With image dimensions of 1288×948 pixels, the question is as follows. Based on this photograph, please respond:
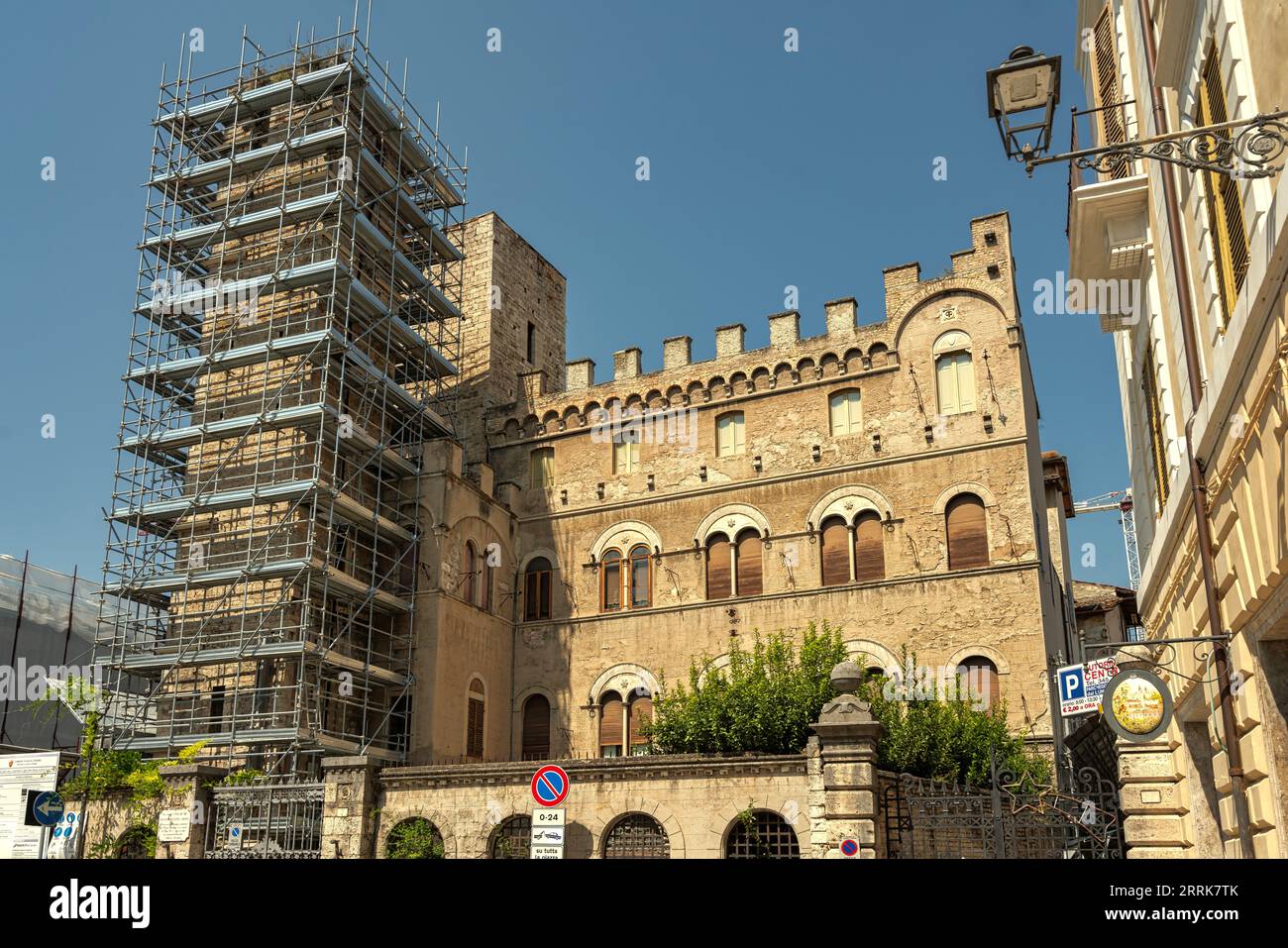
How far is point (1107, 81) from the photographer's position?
39.7ft

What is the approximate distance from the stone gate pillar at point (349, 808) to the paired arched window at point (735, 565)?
982 centimetres

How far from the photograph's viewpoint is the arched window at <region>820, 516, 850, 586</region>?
2359 cm

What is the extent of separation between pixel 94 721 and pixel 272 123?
47.7 feet

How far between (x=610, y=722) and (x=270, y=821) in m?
9.14

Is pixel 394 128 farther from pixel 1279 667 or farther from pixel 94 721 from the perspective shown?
pixel 1279 667

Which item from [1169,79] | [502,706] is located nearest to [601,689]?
[502,706]

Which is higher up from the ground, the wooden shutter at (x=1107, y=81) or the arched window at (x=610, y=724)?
the wooden shutter at (x=1107, y=81)

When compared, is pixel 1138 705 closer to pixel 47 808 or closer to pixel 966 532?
pixel 47 808

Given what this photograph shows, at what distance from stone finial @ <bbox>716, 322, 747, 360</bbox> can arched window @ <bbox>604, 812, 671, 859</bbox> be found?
43.2ft

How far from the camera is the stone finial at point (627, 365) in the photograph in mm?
27523

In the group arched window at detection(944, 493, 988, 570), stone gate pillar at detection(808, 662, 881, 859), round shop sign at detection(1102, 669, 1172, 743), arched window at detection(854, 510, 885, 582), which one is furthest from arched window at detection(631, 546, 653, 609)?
round shop sign at detection(1102, 669, 1172, 743)

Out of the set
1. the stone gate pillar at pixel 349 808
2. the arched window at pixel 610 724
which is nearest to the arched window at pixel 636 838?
the stone gate pillar at pixel 349 808

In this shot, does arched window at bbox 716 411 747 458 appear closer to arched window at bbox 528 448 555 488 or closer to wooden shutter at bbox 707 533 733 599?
wooden shutter at bbox 707 533 733 599

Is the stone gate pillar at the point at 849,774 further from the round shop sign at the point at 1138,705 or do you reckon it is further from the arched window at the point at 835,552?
the arched window at the point at 835,552
